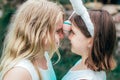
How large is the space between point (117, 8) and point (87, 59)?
4335 millimetres

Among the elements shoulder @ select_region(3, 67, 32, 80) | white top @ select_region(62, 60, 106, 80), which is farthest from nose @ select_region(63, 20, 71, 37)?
shoulder @ select_region(3, 67, 32, 80)

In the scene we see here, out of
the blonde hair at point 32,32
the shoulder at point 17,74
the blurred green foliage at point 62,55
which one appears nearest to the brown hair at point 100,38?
the blonde hair at point 32,32

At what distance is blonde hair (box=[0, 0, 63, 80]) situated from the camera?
8.82 feet

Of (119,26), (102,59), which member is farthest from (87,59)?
(119,26)

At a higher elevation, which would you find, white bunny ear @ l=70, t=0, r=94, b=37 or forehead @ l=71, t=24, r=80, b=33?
white bunny ear @ l=70, t=0, r=94, b=37

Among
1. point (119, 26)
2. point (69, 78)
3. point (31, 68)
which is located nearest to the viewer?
point (31, 68)

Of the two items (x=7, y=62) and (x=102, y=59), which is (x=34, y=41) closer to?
(x=7, y=62)

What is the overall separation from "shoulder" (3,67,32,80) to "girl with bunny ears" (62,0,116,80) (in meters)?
0.33

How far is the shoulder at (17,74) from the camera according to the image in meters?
2.56

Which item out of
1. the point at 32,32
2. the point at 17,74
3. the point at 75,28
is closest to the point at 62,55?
Result: the point at 75,28

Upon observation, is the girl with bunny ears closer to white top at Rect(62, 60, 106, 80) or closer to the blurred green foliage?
white top at Rect(62, 60, 106, 80)

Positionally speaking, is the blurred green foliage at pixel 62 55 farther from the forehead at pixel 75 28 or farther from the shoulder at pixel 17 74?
the shoulder at pixel 17 74

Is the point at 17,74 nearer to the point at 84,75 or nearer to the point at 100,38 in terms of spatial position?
the point at 84,75

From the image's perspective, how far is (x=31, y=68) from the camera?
2637 mm
